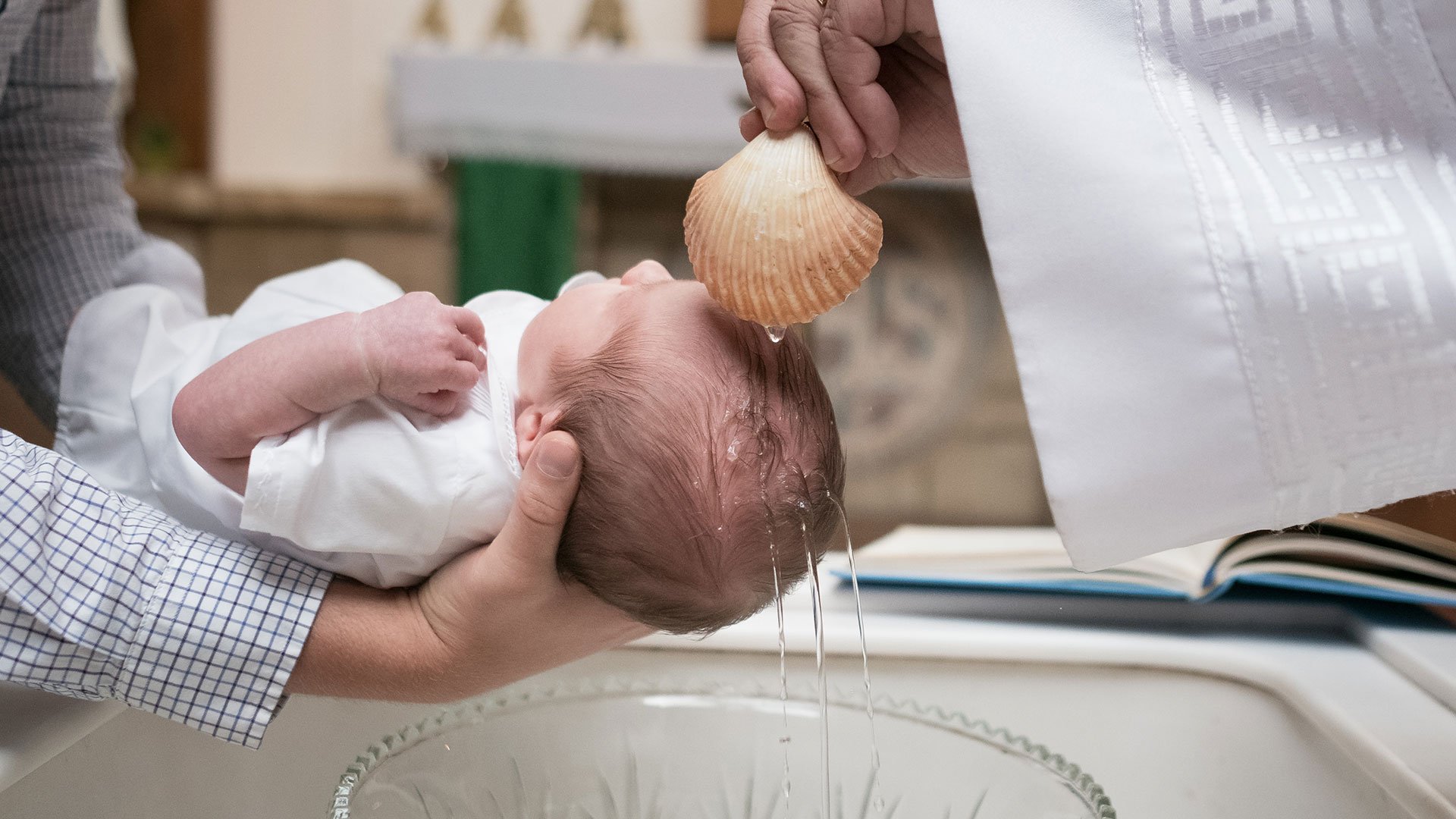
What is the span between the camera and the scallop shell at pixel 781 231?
50 cm

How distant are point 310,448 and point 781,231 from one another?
294 millimetres

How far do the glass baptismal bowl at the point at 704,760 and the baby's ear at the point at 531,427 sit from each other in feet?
0.47

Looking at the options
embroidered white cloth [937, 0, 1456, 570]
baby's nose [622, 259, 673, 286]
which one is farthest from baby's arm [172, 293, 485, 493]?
embroidered white cloth [937, 0, 1456, 570]

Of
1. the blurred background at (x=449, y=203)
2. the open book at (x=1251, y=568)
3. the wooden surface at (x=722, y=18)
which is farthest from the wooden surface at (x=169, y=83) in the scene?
the open book at (x=1251, y=568)

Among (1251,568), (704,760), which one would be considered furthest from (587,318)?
(1251,568)

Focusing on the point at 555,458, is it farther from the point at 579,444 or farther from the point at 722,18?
the point at 722,18

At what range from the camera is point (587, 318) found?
683mm

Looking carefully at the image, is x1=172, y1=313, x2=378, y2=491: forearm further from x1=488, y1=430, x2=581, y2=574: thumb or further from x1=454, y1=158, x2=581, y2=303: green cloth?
x1=454, y1=158, x2=581, y2=303: green cloth

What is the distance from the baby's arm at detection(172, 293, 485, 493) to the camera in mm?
609

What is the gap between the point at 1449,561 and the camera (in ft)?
2.45

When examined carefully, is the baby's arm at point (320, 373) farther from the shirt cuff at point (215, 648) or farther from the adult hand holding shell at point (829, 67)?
the adult hand holding shell at point (829, 67)

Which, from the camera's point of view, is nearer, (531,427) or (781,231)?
(781,231)

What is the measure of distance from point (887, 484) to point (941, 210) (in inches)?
25.8

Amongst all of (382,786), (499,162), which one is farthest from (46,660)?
(499,162)
